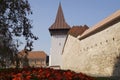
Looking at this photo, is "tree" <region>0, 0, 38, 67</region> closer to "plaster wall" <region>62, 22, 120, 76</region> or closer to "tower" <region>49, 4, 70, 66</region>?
"plaster wall" <region>62, 22, 120, 76</region>

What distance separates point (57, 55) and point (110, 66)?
30677 millimetres

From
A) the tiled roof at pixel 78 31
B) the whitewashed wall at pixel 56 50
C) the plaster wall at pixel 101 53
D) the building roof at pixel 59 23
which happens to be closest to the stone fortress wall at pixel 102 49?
the plaster wall at pixel 101 53

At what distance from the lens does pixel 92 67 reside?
22.4m

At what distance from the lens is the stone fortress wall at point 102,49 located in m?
16.7

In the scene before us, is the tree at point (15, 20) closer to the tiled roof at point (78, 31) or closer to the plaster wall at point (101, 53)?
the plaster wall at point (101, 53)

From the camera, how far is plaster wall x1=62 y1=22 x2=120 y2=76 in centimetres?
1672

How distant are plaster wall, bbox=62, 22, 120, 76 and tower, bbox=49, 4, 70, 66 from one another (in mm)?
19062

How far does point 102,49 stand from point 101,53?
0.46 metres

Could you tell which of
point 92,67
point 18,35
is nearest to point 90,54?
point 92,67

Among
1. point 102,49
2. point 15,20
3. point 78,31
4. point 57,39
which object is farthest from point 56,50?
point 15,20

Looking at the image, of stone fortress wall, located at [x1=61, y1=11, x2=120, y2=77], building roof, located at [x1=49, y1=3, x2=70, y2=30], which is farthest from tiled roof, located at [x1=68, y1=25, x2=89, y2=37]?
building roof, located at [x1=49, y1=3, x2=70, y2=30]

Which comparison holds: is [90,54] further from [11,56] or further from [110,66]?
[11,56]

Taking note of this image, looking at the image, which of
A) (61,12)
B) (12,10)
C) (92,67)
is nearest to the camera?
(12,10)

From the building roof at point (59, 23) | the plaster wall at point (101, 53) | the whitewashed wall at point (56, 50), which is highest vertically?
the building roof at point (59, 23)
